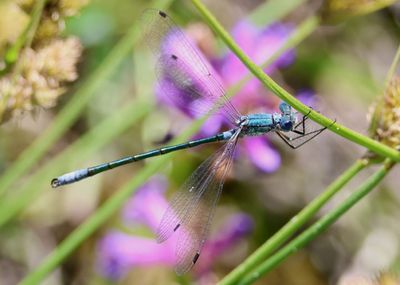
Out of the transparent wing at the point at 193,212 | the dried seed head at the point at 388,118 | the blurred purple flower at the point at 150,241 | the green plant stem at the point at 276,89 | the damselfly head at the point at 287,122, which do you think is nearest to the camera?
the green plant stem at the point at 276,89

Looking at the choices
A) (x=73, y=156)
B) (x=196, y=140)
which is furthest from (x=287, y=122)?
(x=73, y=156)

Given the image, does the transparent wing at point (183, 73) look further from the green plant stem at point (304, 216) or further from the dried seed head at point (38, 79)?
the green plant stem at point (304, 216)

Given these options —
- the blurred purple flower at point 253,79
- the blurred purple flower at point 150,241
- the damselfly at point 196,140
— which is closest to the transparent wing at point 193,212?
the damselfly at point 196,140

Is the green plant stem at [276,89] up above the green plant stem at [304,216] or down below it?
above

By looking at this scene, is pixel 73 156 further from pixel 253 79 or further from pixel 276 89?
pixel 276 89

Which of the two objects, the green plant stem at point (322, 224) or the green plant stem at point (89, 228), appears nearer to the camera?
the green plant stem at point (322, 224)

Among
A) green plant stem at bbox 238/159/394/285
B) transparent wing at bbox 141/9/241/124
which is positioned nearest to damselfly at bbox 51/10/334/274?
transparent wing at bbox 141/9/241/124

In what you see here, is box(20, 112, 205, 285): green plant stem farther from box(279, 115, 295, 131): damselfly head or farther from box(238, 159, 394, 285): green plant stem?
box(238, 159, 394, 285): green plant stem
